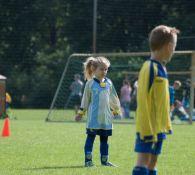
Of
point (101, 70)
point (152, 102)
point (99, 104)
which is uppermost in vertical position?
point (101, 70)

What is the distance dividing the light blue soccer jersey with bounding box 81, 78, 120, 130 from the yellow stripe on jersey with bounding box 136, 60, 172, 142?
12.8 ft

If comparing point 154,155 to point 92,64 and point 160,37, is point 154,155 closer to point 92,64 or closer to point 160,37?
point 160,37

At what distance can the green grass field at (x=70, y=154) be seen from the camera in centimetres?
946

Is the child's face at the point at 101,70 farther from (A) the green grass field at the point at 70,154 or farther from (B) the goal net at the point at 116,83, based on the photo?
(B) the goal net at the point at 116,83

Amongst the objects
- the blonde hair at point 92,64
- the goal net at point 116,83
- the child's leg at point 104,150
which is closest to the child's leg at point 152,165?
the child's leg at point 104,150

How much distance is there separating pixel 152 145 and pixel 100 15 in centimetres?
3221

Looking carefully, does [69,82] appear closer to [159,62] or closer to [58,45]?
[58,45]

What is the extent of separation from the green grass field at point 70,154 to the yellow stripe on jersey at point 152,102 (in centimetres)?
273

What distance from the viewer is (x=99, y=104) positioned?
1054 centimetres

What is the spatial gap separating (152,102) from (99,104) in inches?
162

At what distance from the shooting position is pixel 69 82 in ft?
90.9

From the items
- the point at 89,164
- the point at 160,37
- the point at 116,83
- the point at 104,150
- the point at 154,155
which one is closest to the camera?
the point at 160,37

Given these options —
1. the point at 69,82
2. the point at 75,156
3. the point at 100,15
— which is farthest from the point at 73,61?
the point at 75,156

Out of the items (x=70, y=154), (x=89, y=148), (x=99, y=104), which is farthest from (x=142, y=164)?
(x=70, y=154)
